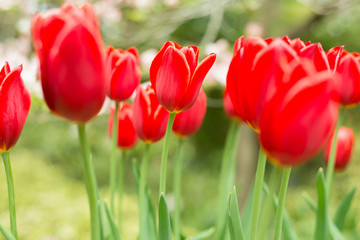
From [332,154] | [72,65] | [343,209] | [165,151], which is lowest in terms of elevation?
[343,209]

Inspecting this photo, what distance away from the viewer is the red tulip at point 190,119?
74 centimetres

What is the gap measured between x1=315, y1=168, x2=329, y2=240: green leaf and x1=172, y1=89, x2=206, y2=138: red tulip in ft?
0.91

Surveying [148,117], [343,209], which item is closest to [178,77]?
[148,117]

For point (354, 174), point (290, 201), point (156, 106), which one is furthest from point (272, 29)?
point (156, 106)

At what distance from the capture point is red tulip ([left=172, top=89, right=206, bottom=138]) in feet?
2.43

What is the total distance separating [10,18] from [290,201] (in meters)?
3.69

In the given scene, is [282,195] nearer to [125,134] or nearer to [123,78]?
[123,78]

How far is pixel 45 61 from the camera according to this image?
1.19ft

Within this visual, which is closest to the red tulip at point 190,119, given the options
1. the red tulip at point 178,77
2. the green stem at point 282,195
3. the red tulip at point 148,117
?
the red tulip at point 148,117

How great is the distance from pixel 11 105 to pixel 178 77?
211mm

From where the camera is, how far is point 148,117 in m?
0.66

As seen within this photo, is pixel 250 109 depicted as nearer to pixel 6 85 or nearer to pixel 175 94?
pixel 175 94

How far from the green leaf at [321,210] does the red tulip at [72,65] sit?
1.00 ft

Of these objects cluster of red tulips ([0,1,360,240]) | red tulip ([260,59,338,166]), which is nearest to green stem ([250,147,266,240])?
cluster of red tulips ([0,1,360,240])
